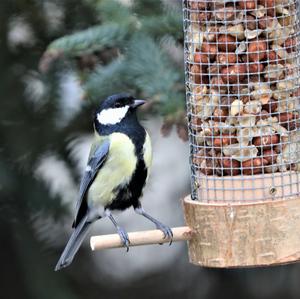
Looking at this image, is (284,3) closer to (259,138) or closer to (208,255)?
(259,138)

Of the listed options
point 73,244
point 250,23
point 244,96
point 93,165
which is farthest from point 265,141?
point 73,244

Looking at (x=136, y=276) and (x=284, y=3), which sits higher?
(x=284, y=3)

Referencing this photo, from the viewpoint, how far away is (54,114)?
4758mm

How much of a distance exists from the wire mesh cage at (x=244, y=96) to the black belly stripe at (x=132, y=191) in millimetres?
284

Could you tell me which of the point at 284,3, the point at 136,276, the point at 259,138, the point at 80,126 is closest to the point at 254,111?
the point at 259,138

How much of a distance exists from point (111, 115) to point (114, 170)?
0.22 meters

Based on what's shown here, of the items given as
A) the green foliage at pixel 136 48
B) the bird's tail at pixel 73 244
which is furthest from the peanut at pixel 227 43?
the bird's tail at pixel 73 244

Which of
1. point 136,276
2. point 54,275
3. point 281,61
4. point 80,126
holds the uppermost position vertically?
point 281,61

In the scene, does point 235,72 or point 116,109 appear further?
point 116,109

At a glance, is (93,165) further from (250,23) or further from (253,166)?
(250,23)

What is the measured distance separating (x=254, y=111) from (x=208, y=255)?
57 cm

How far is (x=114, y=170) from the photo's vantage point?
4.42 metres

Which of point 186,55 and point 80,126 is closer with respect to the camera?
point 186,55

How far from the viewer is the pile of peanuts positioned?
4.12 meters
